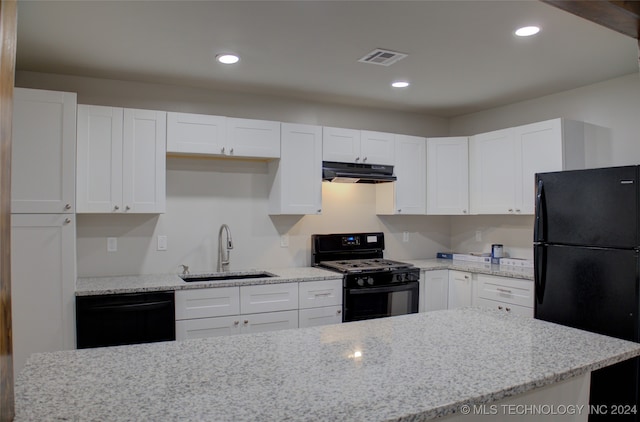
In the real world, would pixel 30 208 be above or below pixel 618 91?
below

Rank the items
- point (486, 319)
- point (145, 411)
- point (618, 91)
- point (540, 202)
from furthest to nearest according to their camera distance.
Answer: point (618, 91), point (540, 202), point (486, 319), point (145, 411)

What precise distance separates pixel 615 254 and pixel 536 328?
1112 millimetres

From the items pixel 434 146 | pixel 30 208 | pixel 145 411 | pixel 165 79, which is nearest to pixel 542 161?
pixel 434 146

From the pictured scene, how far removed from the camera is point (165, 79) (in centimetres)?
358

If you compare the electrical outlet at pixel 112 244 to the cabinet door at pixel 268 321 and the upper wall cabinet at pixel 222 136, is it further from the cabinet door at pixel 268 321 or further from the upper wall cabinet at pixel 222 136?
the cabinet door at pixel 268 321

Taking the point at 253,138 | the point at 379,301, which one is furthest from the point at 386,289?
the point at 253,138

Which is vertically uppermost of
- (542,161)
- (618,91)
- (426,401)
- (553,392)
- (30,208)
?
(618,91)

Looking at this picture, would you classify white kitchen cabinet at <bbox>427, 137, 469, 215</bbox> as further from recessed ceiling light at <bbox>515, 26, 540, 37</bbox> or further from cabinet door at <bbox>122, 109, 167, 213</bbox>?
cabinet door at <bbox>122, 109, 167, 213</bbox>

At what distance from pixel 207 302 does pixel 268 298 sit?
1.57ft

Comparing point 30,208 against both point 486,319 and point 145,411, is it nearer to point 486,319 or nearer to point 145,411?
point 145,411

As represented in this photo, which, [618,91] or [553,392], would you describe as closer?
[553,392]

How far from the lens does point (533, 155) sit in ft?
12.4

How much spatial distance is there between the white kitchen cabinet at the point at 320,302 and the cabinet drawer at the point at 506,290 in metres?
1.33

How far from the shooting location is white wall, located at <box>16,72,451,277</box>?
3.52 metres
